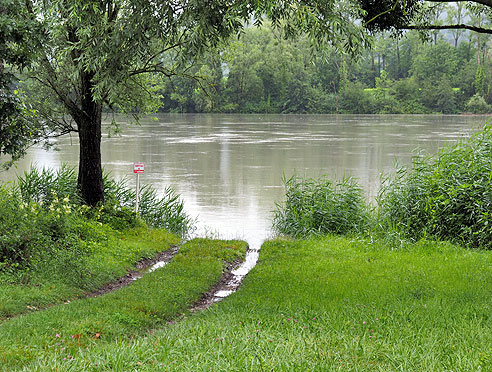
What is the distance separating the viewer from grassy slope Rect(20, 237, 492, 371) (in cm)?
439

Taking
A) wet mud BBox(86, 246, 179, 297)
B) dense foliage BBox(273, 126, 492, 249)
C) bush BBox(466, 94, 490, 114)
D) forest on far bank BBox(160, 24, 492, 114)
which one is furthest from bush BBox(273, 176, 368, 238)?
bush BBox(466, 94, 490, 114)

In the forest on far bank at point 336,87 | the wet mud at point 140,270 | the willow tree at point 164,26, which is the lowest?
the wet mud at point 140,270

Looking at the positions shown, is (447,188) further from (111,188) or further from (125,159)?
(125,159)

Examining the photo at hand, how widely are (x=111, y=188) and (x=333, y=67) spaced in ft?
330

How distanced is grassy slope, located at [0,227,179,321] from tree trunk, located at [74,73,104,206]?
1500mm

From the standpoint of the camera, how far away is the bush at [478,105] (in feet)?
325

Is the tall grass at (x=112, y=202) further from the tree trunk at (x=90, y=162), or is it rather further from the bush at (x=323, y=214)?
the bush at (x=323, y=214)

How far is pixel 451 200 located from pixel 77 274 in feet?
23.9

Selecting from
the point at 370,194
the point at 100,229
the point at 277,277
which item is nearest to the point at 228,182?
the point at 370,194

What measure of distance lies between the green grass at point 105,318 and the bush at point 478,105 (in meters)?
98.4

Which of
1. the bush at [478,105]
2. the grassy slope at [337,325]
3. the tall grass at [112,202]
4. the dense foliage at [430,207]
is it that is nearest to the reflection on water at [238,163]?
the tall grass at [112,202]

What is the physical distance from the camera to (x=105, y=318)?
6656 mm

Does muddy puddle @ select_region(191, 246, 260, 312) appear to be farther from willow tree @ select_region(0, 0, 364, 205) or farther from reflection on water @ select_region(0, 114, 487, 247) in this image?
willow tree @ select_region(0, 0, 364, 205)

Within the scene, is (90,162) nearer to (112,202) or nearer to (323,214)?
(112,202)
